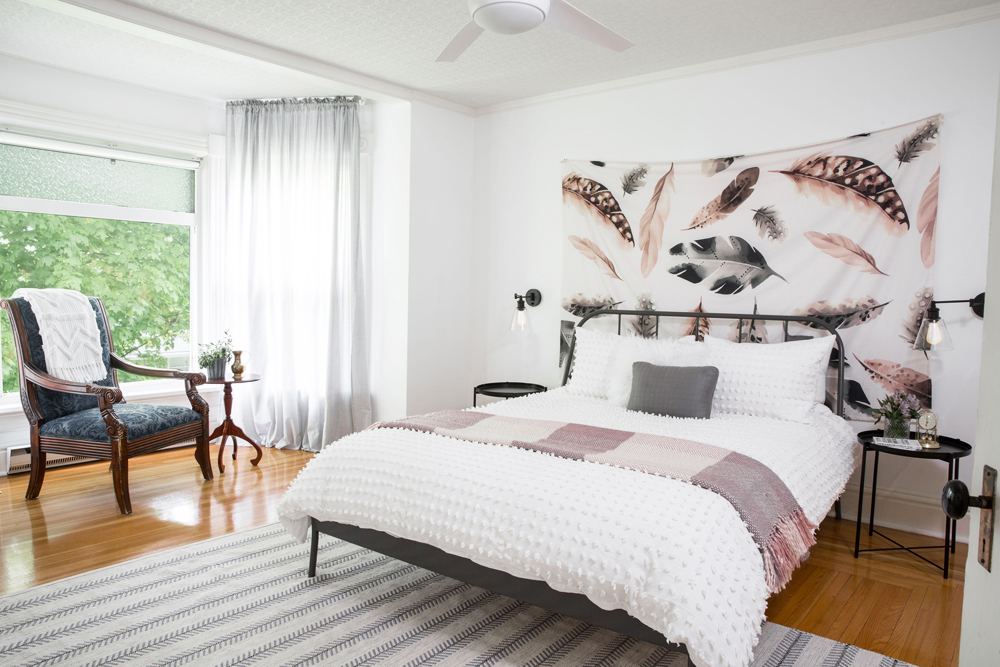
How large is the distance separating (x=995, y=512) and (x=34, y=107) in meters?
5.01

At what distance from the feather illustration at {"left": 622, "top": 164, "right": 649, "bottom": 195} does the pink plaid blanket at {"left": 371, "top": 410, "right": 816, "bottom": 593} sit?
1.85 metres

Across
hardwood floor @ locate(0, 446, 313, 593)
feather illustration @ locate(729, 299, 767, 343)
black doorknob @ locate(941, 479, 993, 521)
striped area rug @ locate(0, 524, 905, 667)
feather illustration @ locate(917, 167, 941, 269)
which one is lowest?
hardwood floor @ locate(0, 446, 313, 593)

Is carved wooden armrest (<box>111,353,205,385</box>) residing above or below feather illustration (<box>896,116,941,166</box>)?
below

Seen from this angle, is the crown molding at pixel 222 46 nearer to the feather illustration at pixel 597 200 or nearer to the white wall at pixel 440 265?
the white wall at pixel 440 265

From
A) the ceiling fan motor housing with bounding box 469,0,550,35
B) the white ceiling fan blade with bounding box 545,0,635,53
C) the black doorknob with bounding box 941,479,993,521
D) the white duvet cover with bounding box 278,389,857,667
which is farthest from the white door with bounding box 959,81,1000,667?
the white ceiling fan blade with bounding box 545,0,635,53

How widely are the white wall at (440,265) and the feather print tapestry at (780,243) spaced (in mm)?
828

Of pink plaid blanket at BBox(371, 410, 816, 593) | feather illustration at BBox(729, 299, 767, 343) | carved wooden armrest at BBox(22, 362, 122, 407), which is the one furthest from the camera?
feather illustration at BBox(729, 299, 767, 343)

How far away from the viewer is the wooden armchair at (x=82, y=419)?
336cm

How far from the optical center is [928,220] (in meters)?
3.11

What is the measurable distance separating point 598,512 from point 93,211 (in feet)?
13.7

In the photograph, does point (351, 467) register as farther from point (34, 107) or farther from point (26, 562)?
point (34, 107)

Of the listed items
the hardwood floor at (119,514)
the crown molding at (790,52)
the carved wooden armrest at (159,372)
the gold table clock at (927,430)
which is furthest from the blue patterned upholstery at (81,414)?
the gold table clock at (927,430)

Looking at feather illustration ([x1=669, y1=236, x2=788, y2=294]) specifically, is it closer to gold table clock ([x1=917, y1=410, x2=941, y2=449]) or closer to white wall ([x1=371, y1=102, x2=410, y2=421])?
gold table clock ([x1=917, y1=410, x2=941, y2=449])

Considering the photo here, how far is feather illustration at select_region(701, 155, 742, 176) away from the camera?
3.66 m
